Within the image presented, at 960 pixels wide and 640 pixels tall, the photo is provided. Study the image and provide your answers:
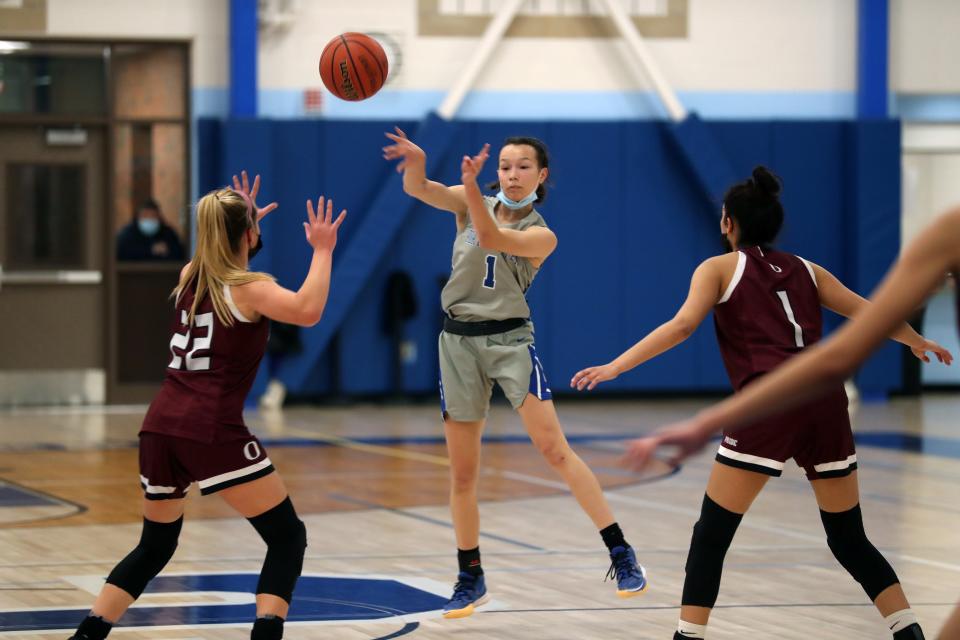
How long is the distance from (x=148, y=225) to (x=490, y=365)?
9.50 metres

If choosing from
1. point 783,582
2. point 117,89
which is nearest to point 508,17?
point 117,89

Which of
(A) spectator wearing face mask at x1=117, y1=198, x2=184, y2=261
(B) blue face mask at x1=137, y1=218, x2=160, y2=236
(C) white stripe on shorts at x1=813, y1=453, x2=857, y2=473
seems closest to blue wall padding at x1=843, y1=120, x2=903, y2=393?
(A) spectator wearing face mask at x1=117, y1=198, x2=184, y2=261

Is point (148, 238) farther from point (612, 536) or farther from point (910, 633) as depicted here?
point (910, 633)

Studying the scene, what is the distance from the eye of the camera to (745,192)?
4.54 meters

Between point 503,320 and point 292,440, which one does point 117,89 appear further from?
point 503,320

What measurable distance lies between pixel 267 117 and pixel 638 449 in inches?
478

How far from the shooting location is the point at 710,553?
14.4ft

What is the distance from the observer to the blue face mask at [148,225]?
46.7 ft

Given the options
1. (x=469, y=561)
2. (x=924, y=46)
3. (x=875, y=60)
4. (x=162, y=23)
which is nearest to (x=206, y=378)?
(x=469, y=561)

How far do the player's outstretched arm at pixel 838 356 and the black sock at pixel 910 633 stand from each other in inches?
83.0

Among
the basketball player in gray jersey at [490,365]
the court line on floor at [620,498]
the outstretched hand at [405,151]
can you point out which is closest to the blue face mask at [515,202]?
the basketball player in gray jersey at [490,365]

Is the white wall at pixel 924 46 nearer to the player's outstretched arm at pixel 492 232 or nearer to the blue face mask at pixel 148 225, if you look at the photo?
the blue face mask at pixel 148 225

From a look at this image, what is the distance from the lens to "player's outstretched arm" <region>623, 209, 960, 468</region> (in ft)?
8.21

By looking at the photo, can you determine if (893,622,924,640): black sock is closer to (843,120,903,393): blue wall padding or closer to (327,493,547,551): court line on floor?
(327,493,547,551): court line on floor
